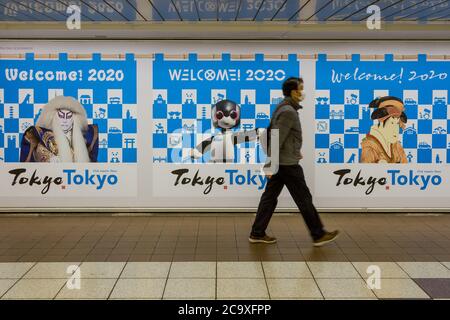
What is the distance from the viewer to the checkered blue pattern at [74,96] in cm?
685

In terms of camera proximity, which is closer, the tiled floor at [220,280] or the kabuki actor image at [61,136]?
the tiled floor at [220,280]

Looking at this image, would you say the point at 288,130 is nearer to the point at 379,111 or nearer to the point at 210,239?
the point at 210,239

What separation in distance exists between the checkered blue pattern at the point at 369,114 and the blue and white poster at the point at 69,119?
2354mm

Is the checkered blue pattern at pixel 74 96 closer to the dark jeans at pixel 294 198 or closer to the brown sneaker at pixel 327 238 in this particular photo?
the dark jeans at pixel 294 198

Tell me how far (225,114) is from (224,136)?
27 cm

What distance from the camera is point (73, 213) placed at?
6.96 metres

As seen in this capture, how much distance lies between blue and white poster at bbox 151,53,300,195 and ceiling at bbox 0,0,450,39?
0.36 m

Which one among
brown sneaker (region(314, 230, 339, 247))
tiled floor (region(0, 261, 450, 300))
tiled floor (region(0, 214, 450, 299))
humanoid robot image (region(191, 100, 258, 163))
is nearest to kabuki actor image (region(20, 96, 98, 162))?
tiled floor (region(0, 214, 450, 299))

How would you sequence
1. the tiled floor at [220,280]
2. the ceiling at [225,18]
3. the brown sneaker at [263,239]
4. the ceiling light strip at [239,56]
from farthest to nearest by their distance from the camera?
1. the ceiling light strip at [239,56]
2. the brown sneaker at [263,239]
3. the ceiling at [225,18]
4. the tiled floor at [220,280]

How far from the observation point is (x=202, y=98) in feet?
22.8

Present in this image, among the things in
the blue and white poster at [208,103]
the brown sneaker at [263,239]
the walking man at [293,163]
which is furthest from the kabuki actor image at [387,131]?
the brown sneaker at [263,239]

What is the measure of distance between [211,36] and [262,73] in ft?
2.53

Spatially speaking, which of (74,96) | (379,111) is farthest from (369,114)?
(74,96)
